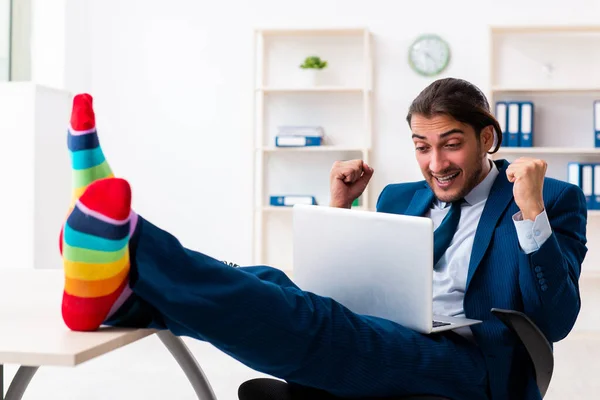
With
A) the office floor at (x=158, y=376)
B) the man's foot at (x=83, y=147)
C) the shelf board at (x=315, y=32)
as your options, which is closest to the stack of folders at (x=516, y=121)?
the shelf board at (x=315, y=32)

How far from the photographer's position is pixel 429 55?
182 inches

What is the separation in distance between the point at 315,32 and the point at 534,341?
3.19 meters

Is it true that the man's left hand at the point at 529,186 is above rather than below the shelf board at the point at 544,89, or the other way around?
below

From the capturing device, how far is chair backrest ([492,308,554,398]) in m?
1.60

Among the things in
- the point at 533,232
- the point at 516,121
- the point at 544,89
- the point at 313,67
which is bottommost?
the point at 533,232

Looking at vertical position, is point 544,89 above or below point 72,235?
above

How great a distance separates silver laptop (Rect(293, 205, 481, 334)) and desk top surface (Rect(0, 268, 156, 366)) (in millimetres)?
494

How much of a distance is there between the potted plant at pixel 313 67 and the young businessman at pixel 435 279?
2.39 metres

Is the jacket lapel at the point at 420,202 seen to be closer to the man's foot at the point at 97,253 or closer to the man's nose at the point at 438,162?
the man's nose at the point at 438,162

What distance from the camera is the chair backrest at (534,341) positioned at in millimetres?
1600

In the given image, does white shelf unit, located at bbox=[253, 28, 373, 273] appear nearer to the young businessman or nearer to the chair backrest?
the young businessman

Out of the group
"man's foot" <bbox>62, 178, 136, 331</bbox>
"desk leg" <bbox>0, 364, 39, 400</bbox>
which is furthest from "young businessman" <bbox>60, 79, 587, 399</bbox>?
"desk leg" <bbox>0, 364, 39, 400</bbox>

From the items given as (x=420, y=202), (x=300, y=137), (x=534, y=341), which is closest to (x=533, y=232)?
(x=534, y=341)

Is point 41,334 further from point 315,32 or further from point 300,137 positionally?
point 315,32
